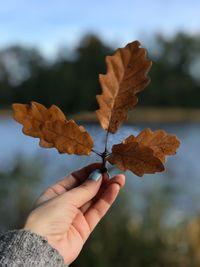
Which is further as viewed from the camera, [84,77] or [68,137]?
[84,77]

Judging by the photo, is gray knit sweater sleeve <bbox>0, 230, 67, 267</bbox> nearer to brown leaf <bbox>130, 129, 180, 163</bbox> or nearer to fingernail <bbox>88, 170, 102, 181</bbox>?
fingernail <bbox>88, 170, 102, 181</bbox>

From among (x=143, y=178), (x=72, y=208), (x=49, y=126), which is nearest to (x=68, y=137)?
(x=49, y=126)

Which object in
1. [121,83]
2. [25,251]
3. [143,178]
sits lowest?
[143,178]

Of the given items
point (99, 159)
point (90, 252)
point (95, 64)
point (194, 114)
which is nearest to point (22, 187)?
point (90, 252)

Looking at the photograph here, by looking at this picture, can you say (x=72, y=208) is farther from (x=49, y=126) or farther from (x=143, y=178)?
(x=143, y=178)

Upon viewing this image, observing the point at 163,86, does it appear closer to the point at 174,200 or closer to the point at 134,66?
the point at 174,200

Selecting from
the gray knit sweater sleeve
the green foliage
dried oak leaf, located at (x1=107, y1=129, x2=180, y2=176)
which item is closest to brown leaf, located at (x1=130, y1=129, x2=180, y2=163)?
dried oak leaf, located at (x1=107, y1=129, x2=180, y2=176)

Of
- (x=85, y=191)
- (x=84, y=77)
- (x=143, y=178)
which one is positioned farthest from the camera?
(x=84, y=77)

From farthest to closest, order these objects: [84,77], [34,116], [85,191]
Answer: [84,77] → [85,191] → [34,116]
